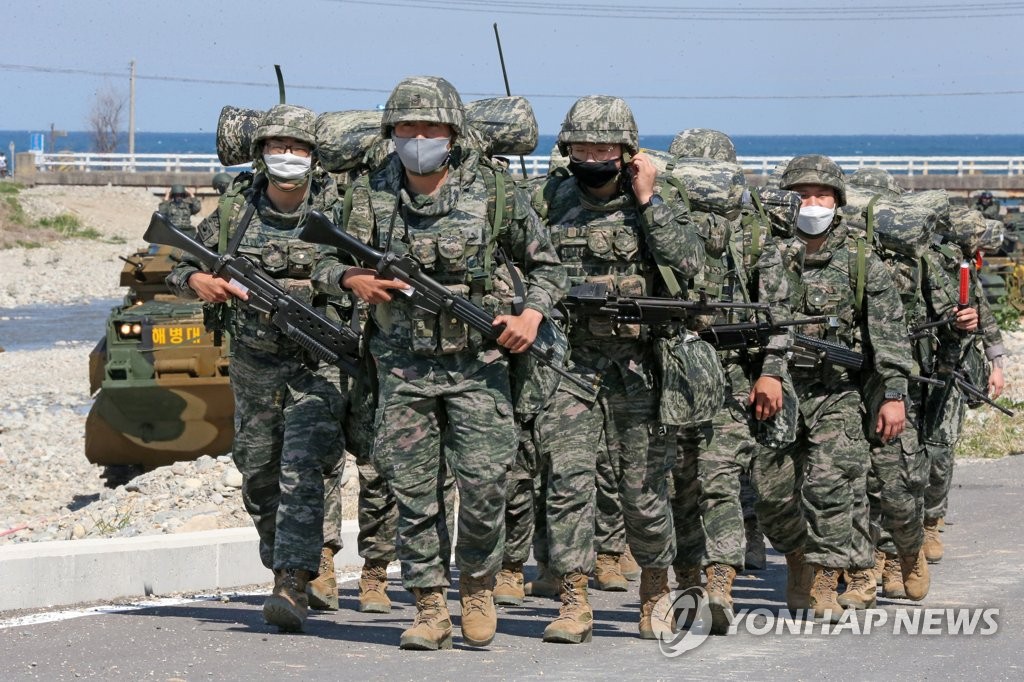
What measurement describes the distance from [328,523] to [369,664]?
1702mm

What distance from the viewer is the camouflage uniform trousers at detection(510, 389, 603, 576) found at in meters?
→ 7.47

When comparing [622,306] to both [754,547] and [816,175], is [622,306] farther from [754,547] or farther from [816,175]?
[754,547]

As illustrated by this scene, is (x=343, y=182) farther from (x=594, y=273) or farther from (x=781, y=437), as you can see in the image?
(x=781, y=437)

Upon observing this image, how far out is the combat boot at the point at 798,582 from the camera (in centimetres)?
878

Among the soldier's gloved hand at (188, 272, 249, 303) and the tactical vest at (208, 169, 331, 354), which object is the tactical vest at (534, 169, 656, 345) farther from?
the soldier's gloved hand at (188, 272, 249, 303)

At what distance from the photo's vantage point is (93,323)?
3809 centimetres

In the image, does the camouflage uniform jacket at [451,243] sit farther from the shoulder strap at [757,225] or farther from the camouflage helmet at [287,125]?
the shoulder strap at [757,225]

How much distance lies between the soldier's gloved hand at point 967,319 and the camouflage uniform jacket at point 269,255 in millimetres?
3938

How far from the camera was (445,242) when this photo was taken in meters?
7.31

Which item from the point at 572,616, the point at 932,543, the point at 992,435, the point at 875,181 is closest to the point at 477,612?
the point at 572,616

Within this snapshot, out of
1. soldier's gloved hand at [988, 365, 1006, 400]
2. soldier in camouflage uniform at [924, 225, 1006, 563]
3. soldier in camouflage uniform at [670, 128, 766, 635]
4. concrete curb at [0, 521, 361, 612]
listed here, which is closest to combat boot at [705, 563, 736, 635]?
soldier in camouflage uniform at [670, 128, 766, 635]

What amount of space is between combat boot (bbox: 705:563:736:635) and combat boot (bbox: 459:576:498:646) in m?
1.06

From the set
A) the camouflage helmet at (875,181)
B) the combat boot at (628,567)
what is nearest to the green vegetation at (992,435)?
the camouflage helmet at (875,181)

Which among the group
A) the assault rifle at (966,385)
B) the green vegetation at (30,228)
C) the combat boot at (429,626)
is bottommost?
the combat boot at (429,626)
